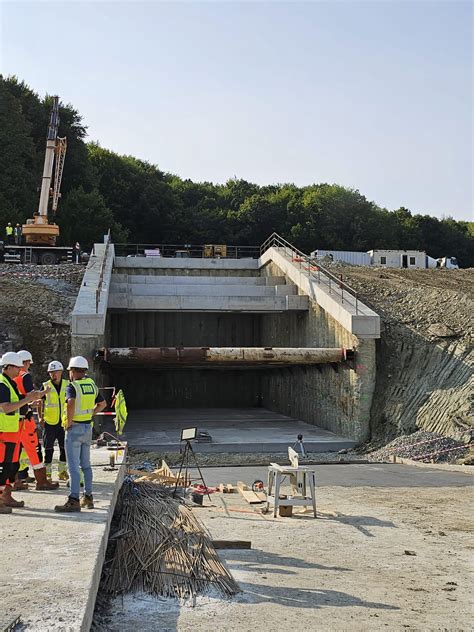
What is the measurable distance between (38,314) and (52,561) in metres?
18.2

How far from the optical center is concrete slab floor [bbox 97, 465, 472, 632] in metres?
6.03

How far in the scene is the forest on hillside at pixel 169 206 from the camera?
5041 centimetres

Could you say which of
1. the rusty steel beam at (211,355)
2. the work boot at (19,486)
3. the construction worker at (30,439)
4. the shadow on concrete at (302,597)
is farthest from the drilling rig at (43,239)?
the shadow on concrete at (302,597)

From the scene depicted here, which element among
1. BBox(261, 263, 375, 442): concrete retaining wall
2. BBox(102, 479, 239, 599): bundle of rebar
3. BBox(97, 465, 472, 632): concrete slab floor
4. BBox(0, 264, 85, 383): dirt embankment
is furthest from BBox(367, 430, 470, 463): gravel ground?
BBox(0, 264, 85, 383): dirt embankment

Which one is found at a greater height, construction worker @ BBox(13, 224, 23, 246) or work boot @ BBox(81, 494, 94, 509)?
construction worker @ BBox(13, 224, 23, 246)

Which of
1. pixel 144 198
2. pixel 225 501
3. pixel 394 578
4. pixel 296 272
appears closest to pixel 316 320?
pixel 296 272

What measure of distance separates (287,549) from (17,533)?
314 cm

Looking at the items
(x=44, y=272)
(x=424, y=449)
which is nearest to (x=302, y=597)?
(x=424, y=449)

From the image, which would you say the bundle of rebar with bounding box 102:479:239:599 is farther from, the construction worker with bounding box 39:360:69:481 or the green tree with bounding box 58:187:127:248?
the green tree with bounding box 58:187:127:248

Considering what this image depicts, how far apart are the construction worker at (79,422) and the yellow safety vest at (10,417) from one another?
526 millimetres

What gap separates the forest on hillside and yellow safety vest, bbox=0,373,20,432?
4156 centimetres

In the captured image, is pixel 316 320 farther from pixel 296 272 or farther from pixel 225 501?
pixel 225 501

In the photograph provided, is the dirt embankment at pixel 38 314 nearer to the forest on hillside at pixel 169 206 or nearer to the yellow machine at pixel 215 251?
the yellow machine at pixel 215 251

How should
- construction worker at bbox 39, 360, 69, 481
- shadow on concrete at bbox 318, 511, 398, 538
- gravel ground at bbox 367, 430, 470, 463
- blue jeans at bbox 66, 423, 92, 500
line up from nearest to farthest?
blue jeans at bbox 66, 423, 92, 500 → shadow on concrete at bbox 318, 511, 398, 538 → construction worker at bbox 39, 360, 69, 481 → gravel ground at bbox 367, 430, 470, 463
